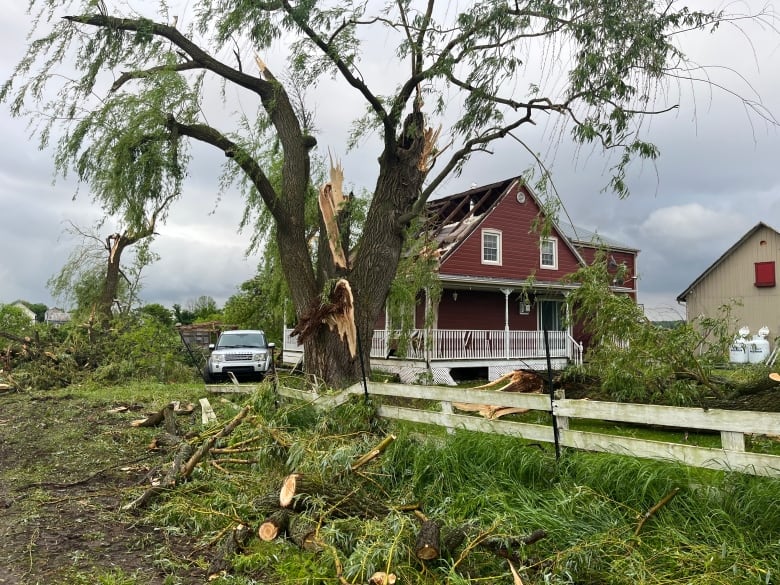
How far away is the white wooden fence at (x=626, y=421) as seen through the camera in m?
4.10

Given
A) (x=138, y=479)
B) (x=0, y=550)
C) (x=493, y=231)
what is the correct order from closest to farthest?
(x=0, y=550), (x=138, y=479), (x=493, y=231)

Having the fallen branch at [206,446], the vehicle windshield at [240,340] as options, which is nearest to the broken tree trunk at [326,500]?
the fallen branch at [206,446]

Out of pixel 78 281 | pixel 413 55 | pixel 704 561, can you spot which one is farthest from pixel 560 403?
pixel 78 281

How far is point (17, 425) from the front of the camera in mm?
9836

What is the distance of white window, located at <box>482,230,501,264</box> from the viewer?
79.5 feet

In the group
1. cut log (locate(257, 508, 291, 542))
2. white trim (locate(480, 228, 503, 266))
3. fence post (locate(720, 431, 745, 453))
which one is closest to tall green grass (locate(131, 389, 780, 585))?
cut log (locate(257, 508, 291, 542))

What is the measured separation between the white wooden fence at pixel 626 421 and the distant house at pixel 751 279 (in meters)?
26.3

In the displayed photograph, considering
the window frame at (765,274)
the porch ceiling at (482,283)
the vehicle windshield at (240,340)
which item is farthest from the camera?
the window frame at (765,274)

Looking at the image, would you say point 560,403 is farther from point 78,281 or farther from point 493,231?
point 78,281

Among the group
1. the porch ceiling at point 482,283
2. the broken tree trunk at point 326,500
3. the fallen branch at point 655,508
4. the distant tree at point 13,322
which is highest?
the porch ceiling at point 482,283

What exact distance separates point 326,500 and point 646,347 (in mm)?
4965

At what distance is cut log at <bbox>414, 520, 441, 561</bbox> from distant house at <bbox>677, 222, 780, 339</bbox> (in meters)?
28.6

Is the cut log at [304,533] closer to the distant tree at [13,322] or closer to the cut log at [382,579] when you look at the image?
the cut log at [382,579]

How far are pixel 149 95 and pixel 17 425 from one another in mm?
6245
